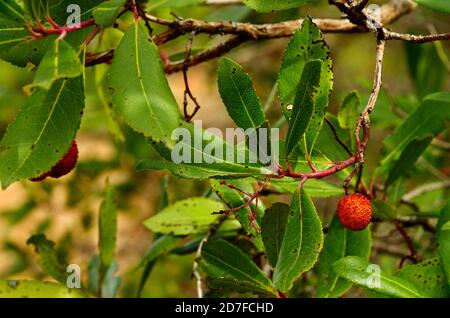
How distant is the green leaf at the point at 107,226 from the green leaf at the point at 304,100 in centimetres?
75

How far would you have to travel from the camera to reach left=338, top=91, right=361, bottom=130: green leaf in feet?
4.49

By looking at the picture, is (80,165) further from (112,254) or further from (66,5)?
(66,5)

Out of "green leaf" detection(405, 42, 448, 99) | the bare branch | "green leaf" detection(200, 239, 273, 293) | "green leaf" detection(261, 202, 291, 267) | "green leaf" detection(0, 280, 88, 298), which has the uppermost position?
"green leaf" detection(405, 42, 448, 99)

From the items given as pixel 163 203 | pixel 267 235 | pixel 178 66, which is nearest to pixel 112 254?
pixel 163 203

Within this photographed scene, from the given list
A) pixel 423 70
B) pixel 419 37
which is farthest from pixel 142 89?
pixel 423 70

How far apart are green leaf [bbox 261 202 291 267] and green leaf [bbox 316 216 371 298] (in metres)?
0.24

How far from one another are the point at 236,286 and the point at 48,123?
1.46 feet

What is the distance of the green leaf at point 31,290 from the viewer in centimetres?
150

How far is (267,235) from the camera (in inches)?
46.6

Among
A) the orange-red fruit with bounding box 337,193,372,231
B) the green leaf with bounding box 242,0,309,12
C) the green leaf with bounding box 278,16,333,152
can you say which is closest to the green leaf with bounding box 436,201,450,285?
the orange-red fruit with bounding box 337,193,372,231

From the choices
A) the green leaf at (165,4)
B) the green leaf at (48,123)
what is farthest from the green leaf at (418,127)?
the green leaf at (48,123)

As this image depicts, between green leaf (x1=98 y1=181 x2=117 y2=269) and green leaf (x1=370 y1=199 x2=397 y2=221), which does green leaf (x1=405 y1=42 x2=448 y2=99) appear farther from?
green leaf (x1=98 y1=181 x2=117 y2=269)

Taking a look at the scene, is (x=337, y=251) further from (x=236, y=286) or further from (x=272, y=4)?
(x=272, y=4)

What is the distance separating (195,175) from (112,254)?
0.76 meters
